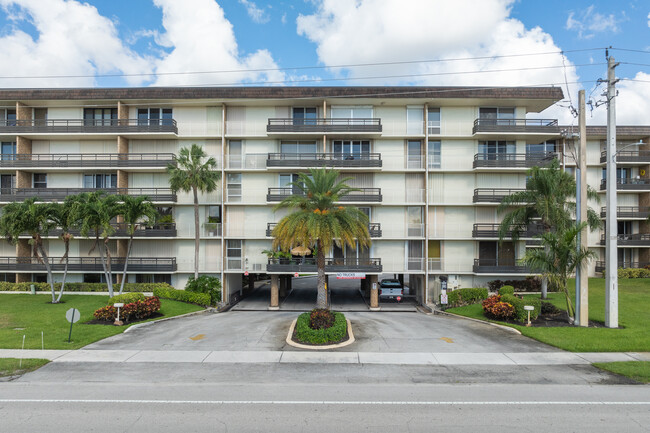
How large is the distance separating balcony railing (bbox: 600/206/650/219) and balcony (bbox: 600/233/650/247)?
1850mm

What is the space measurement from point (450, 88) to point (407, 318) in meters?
18.9

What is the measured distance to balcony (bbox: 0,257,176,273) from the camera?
31.3 meters

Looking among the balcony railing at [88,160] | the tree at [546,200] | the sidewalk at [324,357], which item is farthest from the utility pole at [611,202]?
the balcony railing at [88,160]

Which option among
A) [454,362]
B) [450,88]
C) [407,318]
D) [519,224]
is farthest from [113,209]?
[519,224]

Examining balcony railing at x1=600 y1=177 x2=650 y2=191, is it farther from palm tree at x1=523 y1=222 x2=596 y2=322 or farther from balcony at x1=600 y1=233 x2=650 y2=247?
palm tree at x1=523 y1=222 x2=596 y2=322

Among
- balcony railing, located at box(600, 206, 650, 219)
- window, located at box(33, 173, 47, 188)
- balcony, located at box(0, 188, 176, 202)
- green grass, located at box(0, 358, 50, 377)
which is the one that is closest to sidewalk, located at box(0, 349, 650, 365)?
green grass, located at box(0, 358, 50, 377)

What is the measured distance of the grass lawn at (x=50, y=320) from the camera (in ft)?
58.4

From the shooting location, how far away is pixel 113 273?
31531mm

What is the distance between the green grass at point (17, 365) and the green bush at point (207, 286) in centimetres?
1464

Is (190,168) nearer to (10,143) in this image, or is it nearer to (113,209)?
(113,209)

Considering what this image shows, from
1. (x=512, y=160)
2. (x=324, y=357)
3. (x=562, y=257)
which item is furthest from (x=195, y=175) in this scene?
(x=512, y=160)

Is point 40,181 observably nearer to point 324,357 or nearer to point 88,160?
point 88,160

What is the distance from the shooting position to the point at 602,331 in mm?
19062

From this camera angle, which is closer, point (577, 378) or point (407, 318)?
point (577, 378)
